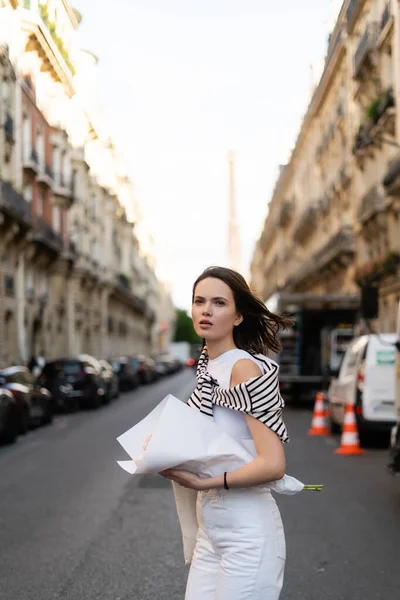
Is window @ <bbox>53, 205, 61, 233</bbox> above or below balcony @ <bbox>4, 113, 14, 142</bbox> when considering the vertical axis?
below

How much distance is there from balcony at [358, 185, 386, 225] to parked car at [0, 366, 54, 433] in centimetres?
1747

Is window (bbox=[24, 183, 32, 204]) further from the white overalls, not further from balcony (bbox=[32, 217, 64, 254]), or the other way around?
the white overalls

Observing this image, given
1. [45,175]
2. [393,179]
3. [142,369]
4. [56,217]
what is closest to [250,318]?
[393,179]

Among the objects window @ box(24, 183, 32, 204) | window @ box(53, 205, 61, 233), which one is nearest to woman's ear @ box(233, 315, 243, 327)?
window @ box(24, 183, 32, 204)

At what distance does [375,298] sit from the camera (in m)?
11.0

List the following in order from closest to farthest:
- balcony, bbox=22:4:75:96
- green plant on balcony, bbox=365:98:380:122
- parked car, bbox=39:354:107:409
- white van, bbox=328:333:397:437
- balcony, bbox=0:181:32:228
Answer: balcony, bbox=22:4:75:96 < white van, bbox=328:333:397:437 < parked car, bbox=39:354:107:409 < green plant on balcony, bbox=365:98:380:122 < balcony, bbox=0:181:32:228

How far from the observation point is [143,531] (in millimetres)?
7926

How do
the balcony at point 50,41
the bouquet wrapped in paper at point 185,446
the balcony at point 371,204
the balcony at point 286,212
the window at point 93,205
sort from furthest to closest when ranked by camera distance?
the balcony at point 286,212
the window at point 93,205
the balcony at point 371,204
the balcony at point 50,41
the bouquet wrapped in paper at point 185,446

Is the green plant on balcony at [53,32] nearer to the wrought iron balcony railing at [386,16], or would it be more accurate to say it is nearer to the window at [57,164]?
the wrought iron balcony railing at [386,16]

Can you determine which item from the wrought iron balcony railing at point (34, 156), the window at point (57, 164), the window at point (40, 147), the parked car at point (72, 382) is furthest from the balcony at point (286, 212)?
the parked car at point (72, 382)

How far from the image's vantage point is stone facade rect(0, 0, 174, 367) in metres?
29.7

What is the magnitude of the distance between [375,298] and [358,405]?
3.93m

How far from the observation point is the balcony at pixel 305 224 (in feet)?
173

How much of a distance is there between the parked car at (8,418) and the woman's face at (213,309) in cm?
1320
